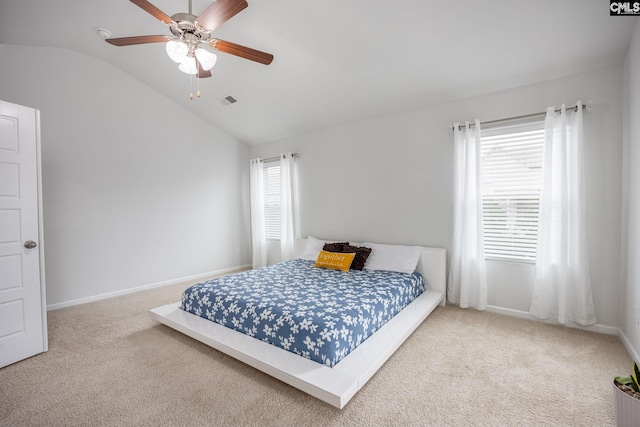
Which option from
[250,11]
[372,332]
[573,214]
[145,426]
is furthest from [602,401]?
[250,11]

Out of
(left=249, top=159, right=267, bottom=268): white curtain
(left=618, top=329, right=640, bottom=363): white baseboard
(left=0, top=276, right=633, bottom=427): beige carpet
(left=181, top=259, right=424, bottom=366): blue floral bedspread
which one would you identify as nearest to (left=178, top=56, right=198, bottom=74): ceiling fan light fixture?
(left=181, top=259, right=424, bottom=366): blue floral bedspread

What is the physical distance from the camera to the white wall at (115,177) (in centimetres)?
351

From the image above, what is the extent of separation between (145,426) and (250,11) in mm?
3393

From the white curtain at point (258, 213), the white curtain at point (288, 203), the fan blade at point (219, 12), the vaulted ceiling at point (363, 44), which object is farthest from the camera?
the white curtain at point (258, 213)

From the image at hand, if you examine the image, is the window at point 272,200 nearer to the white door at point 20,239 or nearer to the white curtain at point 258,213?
the white curtain at point 258,213

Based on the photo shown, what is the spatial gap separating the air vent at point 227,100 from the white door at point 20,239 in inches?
89.6

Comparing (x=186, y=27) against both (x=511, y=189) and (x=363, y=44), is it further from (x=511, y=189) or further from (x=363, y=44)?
(x=511, y=189)

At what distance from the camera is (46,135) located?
138 inches

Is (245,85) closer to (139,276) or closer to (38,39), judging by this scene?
(38,39)

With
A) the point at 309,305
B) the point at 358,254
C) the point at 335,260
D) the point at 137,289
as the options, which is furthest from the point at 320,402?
the point at 137,289

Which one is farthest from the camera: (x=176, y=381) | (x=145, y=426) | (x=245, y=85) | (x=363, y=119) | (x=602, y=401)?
(x=363, y=119)

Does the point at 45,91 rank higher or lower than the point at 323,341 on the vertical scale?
higher

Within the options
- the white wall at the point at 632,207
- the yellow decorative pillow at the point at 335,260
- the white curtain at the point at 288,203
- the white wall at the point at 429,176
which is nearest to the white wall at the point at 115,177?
the white curtain at the point at 288,203

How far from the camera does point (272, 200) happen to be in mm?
5383
